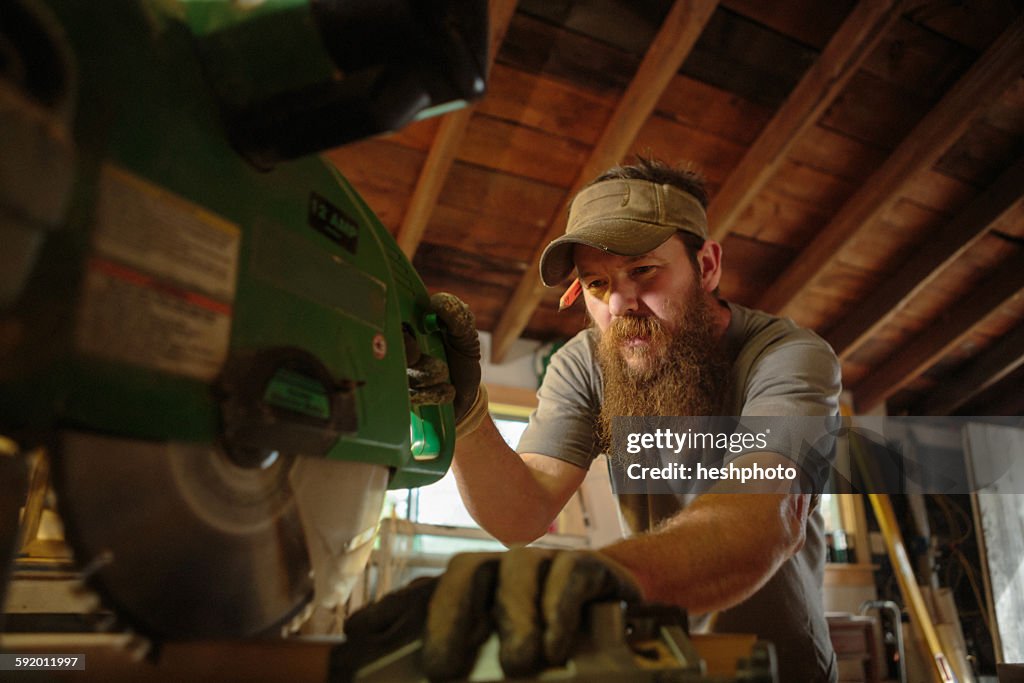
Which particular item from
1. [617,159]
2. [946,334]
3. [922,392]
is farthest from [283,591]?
[922,392]

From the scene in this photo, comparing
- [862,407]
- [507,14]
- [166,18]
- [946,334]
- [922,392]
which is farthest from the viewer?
[922,392]

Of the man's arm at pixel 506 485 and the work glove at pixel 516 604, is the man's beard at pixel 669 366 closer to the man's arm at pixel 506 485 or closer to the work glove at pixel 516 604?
the man's arm at pixel 506 485

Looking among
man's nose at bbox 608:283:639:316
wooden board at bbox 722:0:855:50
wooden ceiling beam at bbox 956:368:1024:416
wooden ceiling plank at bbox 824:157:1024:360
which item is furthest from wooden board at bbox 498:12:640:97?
wooden ceiling beam at bbox 956:368:1024:416

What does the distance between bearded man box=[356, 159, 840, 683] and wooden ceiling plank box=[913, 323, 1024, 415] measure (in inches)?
161

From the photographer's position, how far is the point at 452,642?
1.56 ft

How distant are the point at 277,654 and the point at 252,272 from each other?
0.29m

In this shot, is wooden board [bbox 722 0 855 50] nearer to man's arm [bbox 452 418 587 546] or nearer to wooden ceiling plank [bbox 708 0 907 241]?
wooden ceiling plank [bbox 708 0 907 241]

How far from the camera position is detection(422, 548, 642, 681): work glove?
469 millimetres

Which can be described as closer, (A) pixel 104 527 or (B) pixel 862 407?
(A) pixel 104 527

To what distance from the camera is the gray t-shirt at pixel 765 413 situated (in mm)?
1164

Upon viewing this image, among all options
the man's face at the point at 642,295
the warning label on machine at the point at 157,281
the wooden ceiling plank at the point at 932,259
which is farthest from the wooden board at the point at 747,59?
the warning label on machine at the point at 157,281

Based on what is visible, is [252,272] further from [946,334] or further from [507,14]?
[946,334]

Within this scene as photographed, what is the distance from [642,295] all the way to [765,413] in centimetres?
46

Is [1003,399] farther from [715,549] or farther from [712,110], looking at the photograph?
[715,549]
